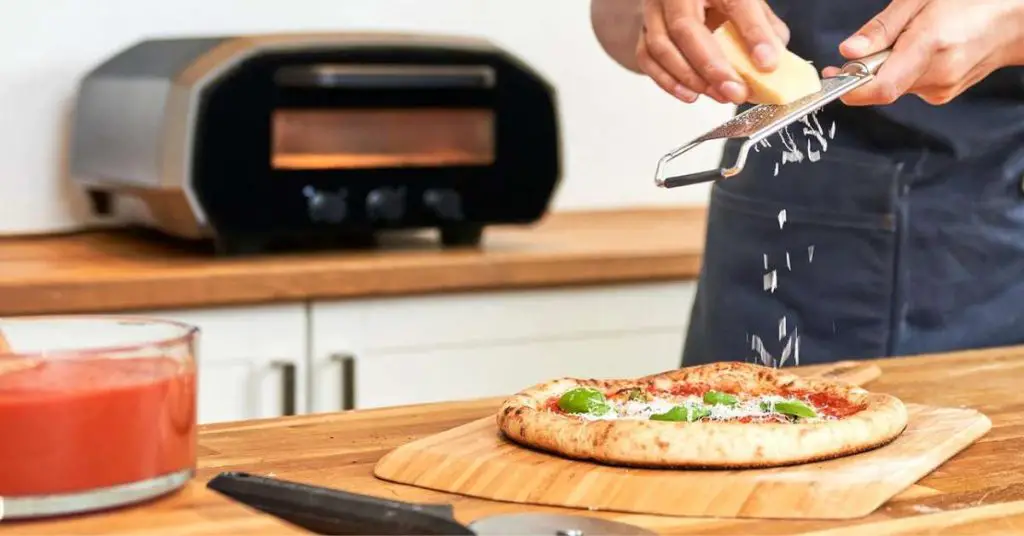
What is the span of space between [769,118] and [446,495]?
1.24 feet

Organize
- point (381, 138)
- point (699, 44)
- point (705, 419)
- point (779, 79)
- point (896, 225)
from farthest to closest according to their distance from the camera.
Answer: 1. point (381, 138)
2. point (896, 225)
3. point (699, 44)
4. point (779, 79)
5. point (705, 419)

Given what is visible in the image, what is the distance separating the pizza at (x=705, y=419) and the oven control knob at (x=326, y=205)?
3.25ft

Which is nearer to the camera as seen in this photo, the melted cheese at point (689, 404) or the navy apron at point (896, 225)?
the melted cheese at point (689, 404)

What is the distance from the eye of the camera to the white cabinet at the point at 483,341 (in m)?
2.04

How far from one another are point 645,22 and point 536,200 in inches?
34.6

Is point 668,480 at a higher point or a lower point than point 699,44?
lower

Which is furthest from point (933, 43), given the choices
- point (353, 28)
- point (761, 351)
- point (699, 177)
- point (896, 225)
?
point (353, 28)

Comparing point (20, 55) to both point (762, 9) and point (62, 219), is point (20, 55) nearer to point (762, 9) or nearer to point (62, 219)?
point (62, 219)

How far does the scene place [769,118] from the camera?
3.69ft

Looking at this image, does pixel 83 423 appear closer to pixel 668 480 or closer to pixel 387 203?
pixel 668 480

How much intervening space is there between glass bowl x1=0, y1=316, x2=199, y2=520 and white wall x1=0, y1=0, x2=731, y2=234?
157 centimetres

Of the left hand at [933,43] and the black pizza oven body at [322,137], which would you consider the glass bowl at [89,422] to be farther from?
the black pizza oven body at [322,137]

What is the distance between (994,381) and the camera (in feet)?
4.45

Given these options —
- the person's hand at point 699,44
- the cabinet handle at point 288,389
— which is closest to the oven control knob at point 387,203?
the cabinet handle at point 288,389
